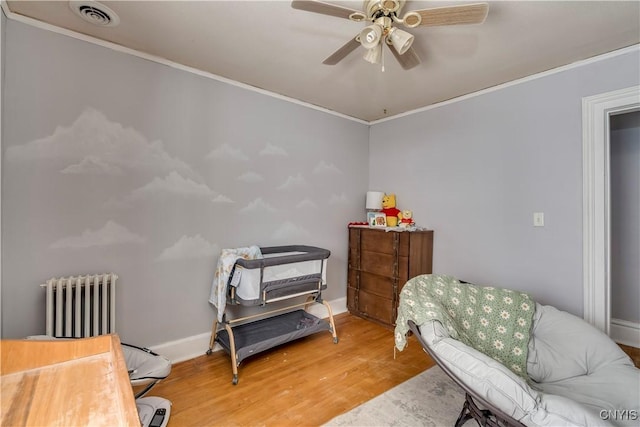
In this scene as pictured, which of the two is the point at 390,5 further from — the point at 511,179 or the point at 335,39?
the point at 511,179

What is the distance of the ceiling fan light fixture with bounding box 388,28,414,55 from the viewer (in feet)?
4.63

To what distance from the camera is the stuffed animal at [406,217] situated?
3129 millimetres

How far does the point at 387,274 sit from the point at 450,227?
79 cm

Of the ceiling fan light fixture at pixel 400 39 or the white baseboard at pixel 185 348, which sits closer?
the ceiling fan light fixture at pixel 400 39

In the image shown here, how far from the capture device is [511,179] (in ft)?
8.12

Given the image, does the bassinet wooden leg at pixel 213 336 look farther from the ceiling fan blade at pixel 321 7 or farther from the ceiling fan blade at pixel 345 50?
the ceiling fan blade at pixel 321 7

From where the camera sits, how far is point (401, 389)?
6.39ft

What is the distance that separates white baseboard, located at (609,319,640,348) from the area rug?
79.2 inches

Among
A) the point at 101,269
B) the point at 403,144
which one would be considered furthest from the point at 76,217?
the point at 403,144

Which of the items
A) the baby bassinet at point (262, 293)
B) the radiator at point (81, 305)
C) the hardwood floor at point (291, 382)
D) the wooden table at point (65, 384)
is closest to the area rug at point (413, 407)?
the hardwood floor at point (291, 382)

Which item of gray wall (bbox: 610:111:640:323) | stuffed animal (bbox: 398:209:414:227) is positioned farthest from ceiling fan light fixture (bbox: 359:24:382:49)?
gray wall (bbox: 610:111:640:323)

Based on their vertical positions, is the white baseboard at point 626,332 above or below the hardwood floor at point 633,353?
above

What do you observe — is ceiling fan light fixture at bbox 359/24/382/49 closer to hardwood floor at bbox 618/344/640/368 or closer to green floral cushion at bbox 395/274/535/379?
green floral cushion at bbox 395/274/535/379

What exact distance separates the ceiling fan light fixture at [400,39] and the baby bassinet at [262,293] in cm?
158
